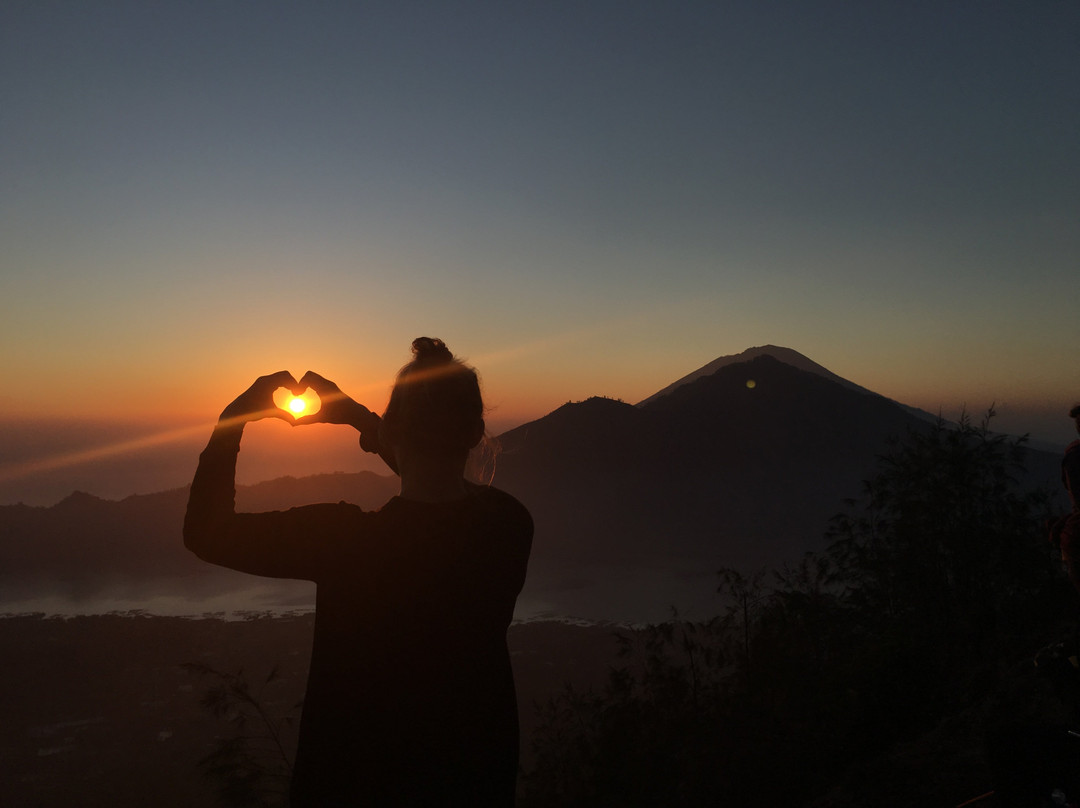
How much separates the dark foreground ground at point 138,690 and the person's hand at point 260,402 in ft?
115

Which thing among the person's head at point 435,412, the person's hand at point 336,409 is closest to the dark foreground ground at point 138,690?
the person's hand at point 336,409

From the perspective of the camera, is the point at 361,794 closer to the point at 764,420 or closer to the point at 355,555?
the point at 355,555

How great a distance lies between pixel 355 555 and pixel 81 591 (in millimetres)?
129196

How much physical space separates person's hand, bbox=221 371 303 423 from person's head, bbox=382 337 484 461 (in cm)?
27

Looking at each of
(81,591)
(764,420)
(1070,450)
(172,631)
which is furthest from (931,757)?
(764,420)

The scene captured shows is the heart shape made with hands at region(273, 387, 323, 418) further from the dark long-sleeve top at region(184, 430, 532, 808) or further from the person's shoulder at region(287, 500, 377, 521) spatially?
the person's shoulder at region(287, 500, 377, 521)

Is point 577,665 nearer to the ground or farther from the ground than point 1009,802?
nearer to the ground

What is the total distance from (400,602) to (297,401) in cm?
60

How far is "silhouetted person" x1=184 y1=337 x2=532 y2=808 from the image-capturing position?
1.22 metres

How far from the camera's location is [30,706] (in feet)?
183

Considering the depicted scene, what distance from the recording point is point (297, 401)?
155 cm

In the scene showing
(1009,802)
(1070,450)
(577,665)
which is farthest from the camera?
(577,665)

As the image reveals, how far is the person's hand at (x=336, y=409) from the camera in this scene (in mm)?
1649

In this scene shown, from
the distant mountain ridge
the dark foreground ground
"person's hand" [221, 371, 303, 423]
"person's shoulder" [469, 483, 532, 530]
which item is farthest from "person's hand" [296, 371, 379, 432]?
the distant mountain ridge
